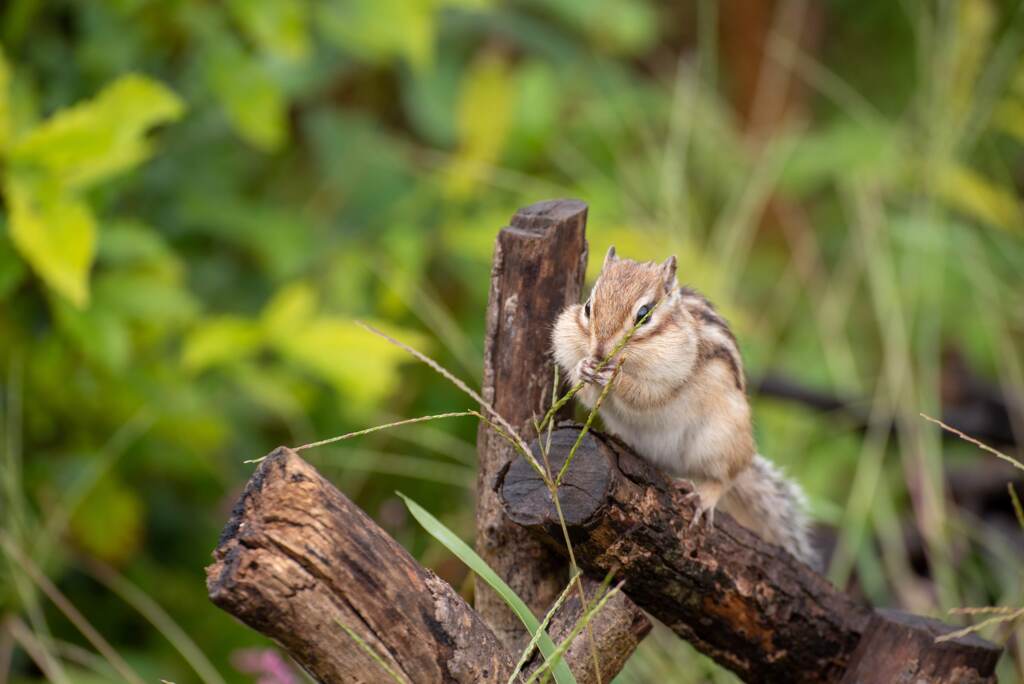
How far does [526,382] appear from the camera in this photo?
2033 mm

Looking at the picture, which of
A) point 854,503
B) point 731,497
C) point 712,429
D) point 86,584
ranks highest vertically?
point 712,429

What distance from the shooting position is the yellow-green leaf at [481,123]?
3895 millimetres

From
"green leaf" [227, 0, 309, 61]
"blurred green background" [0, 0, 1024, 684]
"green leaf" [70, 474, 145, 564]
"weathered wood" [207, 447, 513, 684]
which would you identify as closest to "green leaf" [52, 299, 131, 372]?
"blurred green background" [0, 0, 1024, 684]

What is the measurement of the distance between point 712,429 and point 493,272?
1.68ft

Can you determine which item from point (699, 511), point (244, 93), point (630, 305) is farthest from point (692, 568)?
point (244, 93)

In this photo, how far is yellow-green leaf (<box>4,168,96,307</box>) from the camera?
2758mm

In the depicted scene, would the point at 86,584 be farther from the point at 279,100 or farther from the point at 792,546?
the point at 792,546

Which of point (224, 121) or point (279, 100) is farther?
point (224, 121)

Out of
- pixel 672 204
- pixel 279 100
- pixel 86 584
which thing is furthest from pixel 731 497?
pixel 86 584

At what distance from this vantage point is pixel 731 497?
2.47m

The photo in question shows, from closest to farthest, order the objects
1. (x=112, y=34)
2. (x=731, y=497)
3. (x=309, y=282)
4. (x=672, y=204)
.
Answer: (x=731, y=497) < (x=112, y=34) < (x=672, y=204) < (x=309, y=282)

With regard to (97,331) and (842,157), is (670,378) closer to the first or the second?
(97,331)

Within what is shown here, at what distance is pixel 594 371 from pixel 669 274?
0.27 metres

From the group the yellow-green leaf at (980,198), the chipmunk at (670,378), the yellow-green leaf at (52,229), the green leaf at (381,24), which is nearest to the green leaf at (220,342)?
the yellow-green leaf at (52,229)
